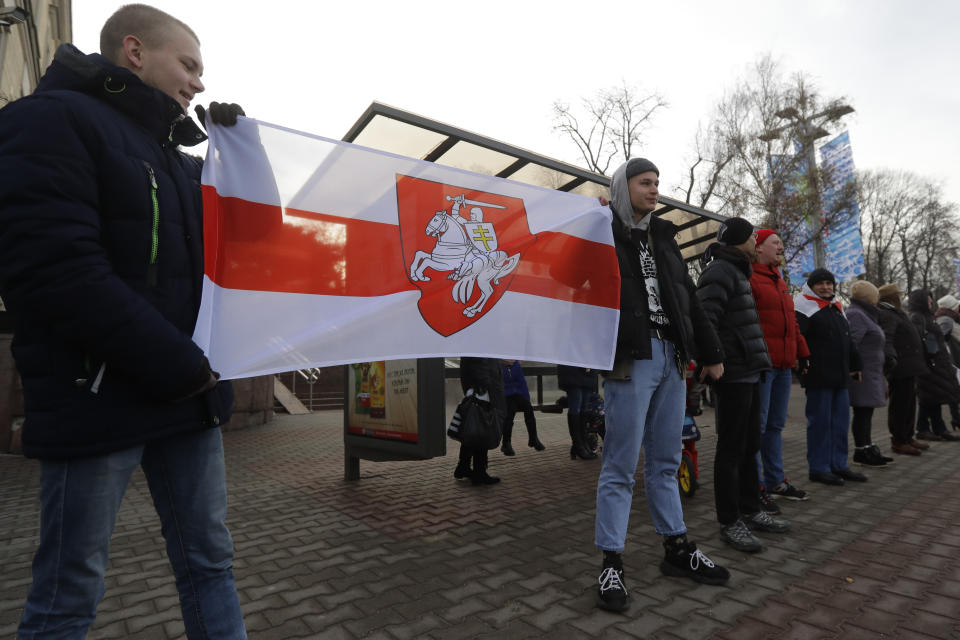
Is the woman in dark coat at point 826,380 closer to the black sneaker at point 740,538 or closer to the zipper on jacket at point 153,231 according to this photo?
the black sneaker at point 740,538

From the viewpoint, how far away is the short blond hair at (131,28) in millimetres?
1758

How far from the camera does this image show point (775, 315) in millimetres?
4621

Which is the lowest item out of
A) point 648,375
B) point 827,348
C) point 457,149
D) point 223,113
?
point 648,375

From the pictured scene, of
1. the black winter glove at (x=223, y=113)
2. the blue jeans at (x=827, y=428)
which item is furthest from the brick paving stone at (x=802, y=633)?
the blue jeans at (x=827, y=428)

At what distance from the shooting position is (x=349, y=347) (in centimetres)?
270

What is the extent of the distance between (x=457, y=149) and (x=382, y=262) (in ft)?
4.61

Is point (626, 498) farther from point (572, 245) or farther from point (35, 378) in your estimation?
point (35, 378)

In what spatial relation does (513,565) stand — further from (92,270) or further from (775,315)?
(775,315)

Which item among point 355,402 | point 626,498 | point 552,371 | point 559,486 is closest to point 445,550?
point 626,498

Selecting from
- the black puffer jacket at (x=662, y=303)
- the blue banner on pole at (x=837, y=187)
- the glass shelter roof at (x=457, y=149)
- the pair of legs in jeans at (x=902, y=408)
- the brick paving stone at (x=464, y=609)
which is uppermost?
the blue banner on pole at (x=837, y=187)

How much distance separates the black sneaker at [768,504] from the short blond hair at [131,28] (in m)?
4.78

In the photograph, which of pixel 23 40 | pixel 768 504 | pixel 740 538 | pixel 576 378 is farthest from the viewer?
pixel 23 40

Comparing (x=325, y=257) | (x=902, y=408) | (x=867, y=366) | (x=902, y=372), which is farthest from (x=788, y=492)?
(x=325, y=257)

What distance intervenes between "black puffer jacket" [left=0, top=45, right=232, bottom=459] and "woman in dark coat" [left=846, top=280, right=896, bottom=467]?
6.70m
